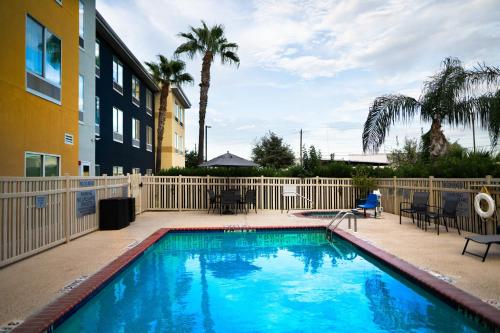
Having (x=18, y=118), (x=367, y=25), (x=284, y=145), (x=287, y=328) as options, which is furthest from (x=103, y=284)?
(x=284, y=145)

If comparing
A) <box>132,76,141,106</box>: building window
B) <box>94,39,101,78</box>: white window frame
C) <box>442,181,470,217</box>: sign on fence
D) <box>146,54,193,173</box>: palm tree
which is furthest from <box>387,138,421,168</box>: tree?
<box>94,39,101,78</box>: white window frame

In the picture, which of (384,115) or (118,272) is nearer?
(118,272)

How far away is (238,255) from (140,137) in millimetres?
17413

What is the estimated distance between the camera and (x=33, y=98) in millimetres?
9484

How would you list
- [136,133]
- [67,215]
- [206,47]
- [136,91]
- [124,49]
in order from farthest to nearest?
1. [136,133]
2. [136,91]
3. [206,47]
4. [124,49]
5. [67,215]

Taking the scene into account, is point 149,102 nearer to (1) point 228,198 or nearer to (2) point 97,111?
(2) point 97,111

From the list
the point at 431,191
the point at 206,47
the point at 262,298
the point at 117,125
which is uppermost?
the point at 206,47

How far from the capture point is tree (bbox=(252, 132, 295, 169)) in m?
40.3

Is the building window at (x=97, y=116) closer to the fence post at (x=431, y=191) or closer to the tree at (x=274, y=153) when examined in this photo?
the fence post at (x=431, y=191)

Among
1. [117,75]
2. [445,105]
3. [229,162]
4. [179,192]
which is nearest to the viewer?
[445,105]

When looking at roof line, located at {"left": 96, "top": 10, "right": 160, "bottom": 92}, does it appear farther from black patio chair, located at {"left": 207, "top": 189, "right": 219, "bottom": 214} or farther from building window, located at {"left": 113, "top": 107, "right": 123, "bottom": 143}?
black patio chair, located at {"left": 207, "top": 189, "right": 219, "bottom": 214}

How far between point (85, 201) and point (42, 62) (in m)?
4.44

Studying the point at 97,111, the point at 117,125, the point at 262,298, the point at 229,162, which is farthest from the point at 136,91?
the point at 262,298

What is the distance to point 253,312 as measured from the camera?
4.46m
